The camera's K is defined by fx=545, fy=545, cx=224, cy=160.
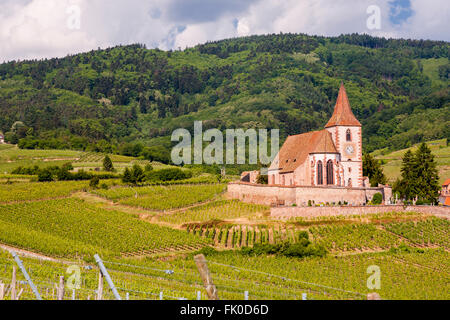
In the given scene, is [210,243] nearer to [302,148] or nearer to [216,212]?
[216,212]

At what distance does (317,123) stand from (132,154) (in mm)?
83635

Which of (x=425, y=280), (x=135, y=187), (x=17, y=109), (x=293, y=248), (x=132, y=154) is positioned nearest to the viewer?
(x=425, y=280)

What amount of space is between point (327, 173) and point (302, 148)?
5.63 metres

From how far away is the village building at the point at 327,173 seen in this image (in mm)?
55125

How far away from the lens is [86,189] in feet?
232

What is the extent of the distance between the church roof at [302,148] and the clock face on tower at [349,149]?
147 centimetres

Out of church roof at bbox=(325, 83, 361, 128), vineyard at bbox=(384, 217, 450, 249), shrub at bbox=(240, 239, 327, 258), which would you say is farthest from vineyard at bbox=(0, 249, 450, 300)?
church roof at bbox=(325, 83, 361, 128)

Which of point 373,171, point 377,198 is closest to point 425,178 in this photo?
point 377,198

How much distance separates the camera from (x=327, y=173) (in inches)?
2330

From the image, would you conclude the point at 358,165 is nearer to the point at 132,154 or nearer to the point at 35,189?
the point at 35,189

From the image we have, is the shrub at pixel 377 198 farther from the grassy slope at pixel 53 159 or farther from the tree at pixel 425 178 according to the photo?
the grassy slope at pixel 53 159

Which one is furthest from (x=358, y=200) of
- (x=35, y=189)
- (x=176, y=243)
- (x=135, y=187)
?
(x=35, y=189)

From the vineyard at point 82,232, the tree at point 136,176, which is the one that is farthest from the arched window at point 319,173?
the tree at point 136,176
